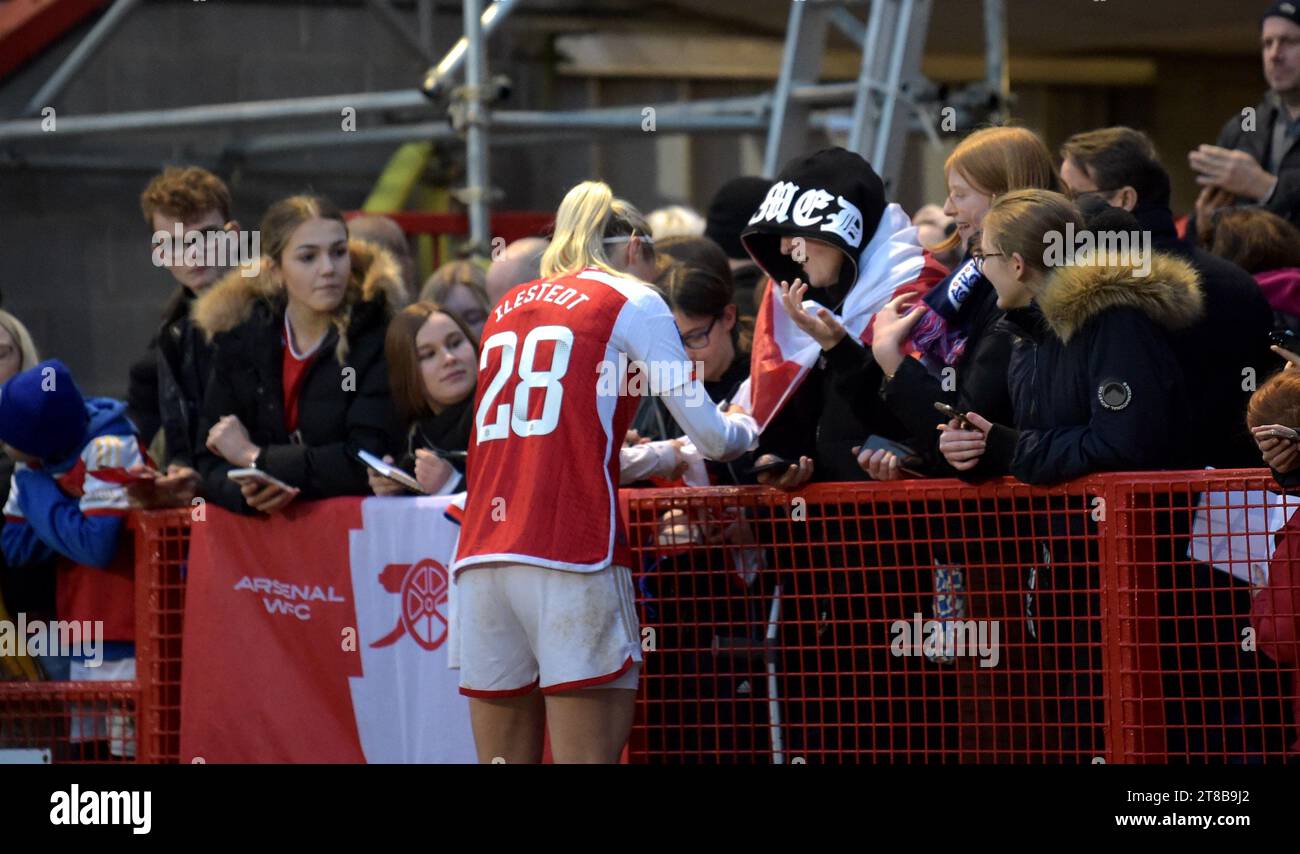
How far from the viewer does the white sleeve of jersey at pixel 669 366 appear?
4746mm

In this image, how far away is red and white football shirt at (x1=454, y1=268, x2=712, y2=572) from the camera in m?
4.70

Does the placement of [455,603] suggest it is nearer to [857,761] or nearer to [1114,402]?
[857,761]

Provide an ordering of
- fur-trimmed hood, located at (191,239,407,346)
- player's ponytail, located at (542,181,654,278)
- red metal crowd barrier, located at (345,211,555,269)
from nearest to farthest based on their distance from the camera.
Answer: player's ponytail, located at (542,181,654,278)
fur-trimmed hood, located at (191,239,407,346)
red metal crowd barrier, located at (345,211,555,269)

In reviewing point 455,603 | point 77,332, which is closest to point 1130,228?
point 455,603

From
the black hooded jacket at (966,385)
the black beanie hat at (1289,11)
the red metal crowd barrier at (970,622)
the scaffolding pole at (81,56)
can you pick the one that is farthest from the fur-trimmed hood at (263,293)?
the scaffolding pole at (81,56)

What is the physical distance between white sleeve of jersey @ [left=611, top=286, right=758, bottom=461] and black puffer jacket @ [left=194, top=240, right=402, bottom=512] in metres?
1.36

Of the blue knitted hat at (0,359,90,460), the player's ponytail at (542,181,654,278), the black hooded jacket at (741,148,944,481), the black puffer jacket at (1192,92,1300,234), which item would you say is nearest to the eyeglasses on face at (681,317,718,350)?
the black hooded jacket at (741,148,944,481)

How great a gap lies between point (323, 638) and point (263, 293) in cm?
115

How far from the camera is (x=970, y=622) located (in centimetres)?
476

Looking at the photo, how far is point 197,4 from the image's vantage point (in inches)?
Answer: 450

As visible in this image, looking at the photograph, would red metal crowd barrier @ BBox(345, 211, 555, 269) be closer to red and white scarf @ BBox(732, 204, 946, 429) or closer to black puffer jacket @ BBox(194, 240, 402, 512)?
black puffer jacket @ BBox(194, 240, 402, 512)

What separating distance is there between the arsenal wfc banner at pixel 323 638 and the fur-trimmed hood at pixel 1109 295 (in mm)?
1958

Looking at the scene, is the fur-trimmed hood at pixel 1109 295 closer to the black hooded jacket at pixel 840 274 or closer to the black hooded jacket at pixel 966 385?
the black hooded jacket at pixel 966 385

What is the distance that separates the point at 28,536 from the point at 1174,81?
9591mm
